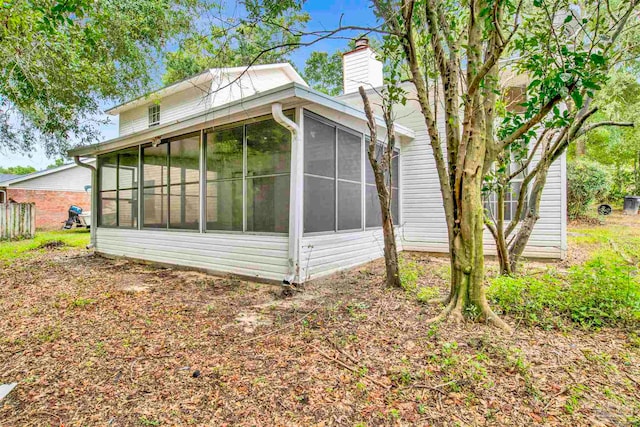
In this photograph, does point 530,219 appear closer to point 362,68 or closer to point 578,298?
point 578,298

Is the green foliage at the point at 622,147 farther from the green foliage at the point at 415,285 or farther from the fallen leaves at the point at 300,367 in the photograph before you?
the fallen leaves at the point at 300,367

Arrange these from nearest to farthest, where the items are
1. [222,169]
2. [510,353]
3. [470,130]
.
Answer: [510,353] → [470,130] → [222,169]

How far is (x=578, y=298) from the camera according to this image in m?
3.25

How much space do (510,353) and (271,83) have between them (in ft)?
38.3

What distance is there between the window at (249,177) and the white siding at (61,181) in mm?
17217

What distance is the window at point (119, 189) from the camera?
23.6 ft

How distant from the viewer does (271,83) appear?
39.0 feet

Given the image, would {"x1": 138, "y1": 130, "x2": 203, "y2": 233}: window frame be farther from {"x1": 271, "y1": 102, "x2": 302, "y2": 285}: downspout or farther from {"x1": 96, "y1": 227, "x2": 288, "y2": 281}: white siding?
{"x1": 271, "y1": 102, "x2": 302, "y2": 285}: downspout

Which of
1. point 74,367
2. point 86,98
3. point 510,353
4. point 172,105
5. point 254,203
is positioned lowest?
point 74,367

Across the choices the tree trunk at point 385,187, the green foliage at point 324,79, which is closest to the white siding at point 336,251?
the tree trunk at point 385,187

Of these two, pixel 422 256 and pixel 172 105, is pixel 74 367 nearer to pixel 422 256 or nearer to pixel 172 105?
pixel 422 256

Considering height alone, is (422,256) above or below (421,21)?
below

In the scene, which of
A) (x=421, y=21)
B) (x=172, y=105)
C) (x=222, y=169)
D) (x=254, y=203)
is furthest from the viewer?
(x=172, y=105)

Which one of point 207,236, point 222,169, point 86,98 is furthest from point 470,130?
point 86,98
